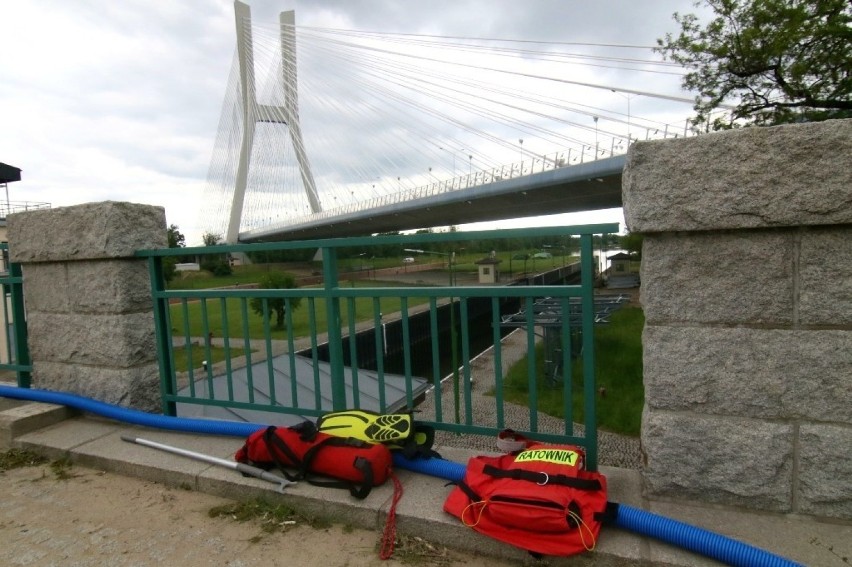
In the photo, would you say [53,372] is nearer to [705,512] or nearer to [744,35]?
[705,512]

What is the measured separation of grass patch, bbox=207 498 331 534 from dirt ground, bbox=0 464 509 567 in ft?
0.07

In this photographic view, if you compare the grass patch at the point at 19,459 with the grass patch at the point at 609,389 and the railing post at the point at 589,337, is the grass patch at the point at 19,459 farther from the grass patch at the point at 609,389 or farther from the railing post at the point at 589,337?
the grass patch at the point at 609,389

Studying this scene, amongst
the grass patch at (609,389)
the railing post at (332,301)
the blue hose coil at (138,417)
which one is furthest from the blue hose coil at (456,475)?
the grass patch at (609,389)

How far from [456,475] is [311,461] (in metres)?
0.63

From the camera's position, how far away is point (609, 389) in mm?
→ 6578

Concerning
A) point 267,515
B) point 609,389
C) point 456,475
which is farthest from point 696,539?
point 609,389

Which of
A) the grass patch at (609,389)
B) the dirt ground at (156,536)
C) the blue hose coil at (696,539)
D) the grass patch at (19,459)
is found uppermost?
the blue hose coil at (696,539)

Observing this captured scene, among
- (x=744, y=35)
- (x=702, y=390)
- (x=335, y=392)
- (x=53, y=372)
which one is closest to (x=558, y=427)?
(x=335, y=392)

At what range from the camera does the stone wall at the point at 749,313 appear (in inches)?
68.2

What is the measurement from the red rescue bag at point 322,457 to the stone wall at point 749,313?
1.11 meters

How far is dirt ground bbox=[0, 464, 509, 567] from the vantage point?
1936 millimetres

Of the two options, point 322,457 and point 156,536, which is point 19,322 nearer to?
point 156,536

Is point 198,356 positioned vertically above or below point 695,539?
below

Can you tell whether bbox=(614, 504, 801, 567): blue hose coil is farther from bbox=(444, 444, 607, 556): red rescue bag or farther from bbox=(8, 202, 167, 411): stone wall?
bbox=(8, 202, 167, 411): stone wall
